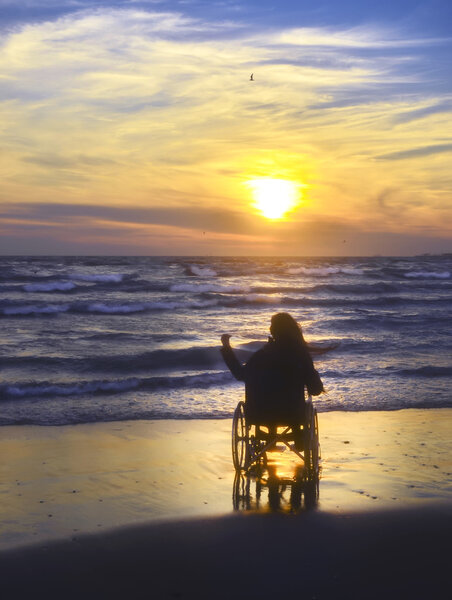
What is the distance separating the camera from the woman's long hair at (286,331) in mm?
5625

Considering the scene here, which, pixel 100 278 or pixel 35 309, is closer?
pixel 35 309

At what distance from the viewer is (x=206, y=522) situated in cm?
481

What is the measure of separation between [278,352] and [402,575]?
7.15 feet

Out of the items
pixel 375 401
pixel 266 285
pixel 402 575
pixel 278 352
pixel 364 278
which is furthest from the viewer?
pixel 364 278

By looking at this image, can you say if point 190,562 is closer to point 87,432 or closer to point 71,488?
point 71,488

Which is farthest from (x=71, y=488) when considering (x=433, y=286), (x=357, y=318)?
(x=433, y=286)

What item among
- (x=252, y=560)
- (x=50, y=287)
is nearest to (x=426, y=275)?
(x=50, y=287)

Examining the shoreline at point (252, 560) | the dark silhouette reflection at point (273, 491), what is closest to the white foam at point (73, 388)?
the dark silhouette reflection at point (273, 491)

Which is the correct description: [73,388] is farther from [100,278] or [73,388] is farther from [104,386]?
[100,278]

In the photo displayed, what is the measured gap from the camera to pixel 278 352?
18.5 ft

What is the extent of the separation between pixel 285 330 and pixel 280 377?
0.40 meters

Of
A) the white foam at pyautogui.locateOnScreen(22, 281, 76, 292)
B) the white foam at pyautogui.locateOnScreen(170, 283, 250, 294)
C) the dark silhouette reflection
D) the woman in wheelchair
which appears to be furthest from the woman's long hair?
the white foam at pyautogui.locateOnScreen(22, 281, 76, 292)

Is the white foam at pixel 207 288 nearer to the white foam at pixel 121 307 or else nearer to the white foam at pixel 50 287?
the white foam at pixel 50 287

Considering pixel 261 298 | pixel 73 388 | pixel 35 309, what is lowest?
pixel 73 388
